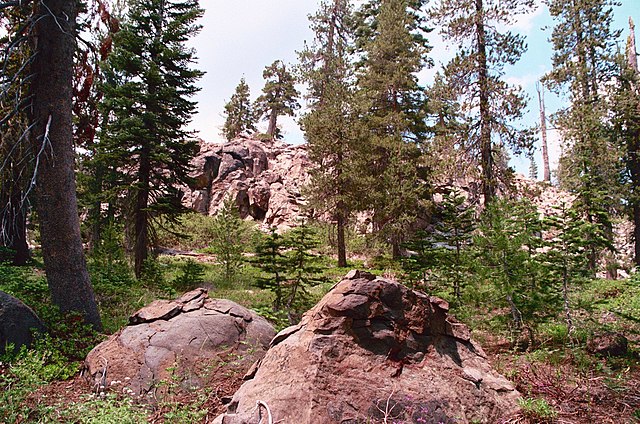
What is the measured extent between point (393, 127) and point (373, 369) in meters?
18.6

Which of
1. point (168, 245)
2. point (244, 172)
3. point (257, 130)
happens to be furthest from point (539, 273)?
point (257, 130)

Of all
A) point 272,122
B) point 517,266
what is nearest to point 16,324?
point 517,266

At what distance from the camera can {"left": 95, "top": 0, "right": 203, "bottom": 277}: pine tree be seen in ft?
41.0

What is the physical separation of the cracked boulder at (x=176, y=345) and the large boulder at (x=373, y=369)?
1.17m

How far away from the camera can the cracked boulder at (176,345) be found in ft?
14.4


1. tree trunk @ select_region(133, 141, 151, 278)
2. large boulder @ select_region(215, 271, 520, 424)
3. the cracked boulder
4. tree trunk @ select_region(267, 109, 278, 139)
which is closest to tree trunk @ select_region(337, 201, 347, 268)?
tree trunk @ select_region(133, 141, 151, 278)

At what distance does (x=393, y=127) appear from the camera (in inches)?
807

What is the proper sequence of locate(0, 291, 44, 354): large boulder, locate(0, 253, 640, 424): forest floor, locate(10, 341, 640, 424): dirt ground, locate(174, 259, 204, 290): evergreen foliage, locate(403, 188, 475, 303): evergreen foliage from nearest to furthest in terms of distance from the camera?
locate(0, 253, 640, 424): forest floor → locate(10, 341, 640, 424): dirt ground → locate(0, 291, 44, 354): large boulder → locate(403, 188, 475, 303): evergreen foliage → locate(174, 259, 204, 290): evergreen foliage

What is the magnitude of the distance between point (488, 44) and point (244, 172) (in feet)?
83.6

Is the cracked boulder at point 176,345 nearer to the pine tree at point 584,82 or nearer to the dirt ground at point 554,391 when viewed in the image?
the dirt ground at point 554,391

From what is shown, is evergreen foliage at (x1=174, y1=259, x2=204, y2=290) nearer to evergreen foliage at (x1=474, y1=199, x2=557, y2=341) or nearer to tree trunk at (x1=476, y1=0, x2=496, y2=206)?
evergreen foliage at (x1=474, y1=199, x2=557, y2=341)

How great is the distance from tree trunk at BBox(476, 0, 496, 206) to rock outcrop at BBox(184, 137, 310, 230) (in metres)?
20.1

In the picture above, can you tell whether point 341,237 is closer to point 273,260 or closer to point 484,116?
point 484,116

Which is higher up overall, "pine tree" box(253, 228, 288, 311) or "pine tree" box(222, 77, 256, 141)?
"pine tree" box(222, 77, 256, 141)
